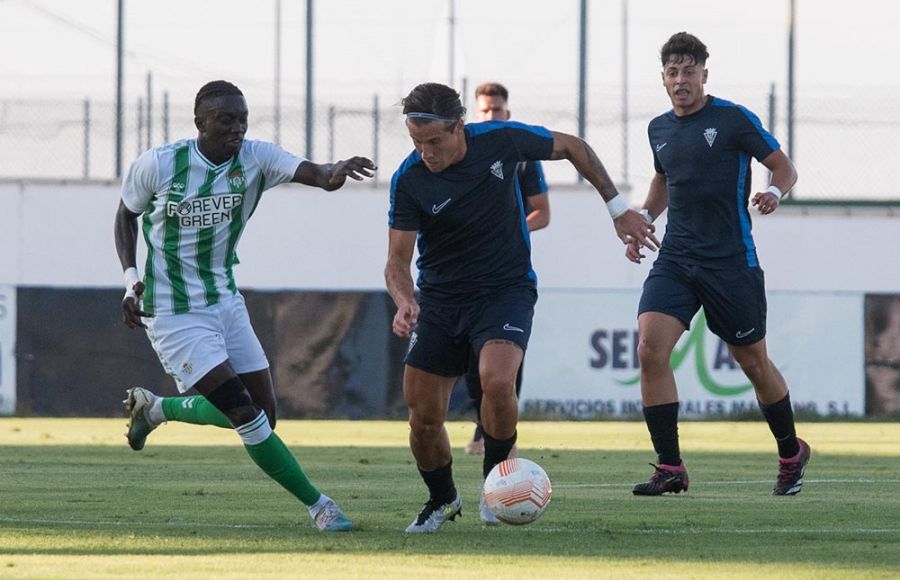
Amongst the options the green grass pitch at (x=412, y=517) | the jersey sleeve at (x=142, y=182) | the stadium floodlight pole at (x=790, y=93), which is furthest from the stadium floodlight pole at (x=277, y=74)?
the jersey sleeve at (x=142, y=182)

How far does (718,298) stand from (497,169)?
6.34 ft

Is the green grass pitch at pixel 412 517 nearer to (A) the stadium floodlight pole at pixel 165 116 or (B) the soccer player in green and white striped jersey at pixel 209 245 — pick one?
(B) the soccer player in green and white striped jersey at pixel 209 245

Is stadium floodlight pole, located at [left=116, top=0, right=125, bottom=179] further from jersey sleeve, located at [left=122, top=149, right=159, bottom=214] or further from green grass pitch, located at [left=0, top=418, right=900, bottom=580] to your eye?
jersey sleeve, located at [left=122, top=149, right=159, bottom=214]

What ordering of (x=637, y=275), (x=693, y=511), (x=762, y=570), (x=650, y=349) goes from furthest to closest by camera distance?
(x=637, y=275), (x=650, y=349), (x=693, y=511), (x=762, y=570)

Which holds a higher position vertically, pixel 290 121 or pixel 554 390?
pixel 290 121

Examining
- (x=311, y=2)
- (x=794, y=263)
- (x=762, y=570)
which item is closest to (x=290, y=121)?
(x=311, y=2)

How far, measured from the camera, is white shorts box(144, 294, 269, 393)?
8031mm

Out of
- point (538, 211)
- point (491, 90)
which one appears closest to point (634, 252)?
point (538, 211)

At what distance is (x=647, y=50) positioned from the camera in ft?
80.1

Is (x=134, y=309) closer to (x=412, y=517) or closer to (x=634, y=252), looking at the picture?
(x=412, y=517)

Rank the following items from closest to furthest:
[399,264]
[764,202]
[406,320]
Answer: [406,320] < [399,264] < [764,202]

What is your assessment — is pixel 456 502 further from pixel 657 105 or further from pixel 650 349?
pixel 657 105

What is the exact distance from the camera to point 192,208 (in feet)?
26.6

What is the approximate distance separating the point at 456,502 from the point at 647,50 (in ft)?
56.9
